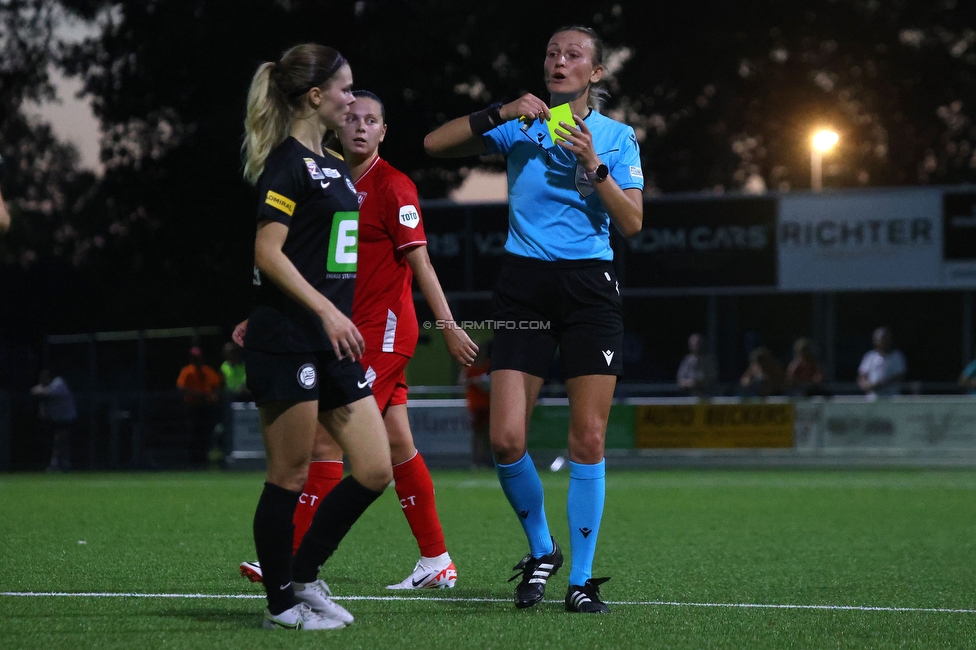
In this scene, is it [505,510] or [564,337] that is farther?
[505,510]

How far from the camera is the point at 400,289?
6582 millimetres

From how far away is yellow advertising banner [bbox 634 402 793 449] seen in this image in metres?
20.5

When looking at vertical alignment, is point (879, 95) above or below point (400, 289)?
above

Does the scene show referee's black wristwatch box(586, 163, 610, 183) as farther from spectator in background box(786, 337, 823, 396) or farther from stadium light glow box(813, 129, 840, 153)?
stadium light glow box(813, 129, 840, 153)

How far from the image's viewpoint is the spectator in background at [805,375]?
2103cm

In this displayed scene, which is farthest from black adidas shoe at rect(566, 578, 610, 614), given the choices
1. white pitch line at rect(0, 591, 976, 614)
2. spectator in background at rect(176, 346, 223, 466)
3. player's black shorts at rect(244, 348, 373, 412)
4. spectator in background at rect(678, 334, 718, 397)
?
spectator in background at rect(678, 334, 718, 397)

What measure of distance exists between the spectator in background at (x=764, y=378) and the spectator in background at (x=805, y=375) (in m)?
0.37

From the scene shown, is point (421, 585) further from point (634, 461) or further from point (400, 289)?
point (634, 461)

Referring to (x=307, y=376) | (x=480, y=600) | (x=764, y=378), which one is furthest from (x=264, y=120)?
(x=764, y=378)

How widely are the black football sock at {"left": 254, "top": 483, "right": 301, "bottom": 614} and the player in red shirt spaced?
4.39ft

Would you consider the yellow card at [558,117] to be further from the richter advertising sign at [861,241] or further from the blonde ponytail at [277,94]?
the richter advertising sign at [861,241]

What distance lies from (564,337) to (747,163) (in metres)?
34.2

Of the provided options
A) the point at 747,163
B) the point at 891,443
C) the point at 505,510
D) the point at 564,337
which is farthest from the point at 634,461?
the point at 747,163

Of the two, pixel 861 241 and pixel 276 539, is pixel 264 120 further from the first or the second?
pixel 861 241
